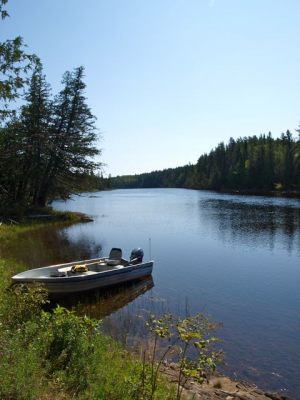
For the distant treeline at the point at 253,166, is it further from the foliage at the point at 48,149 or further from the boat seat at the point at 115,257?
the boat seat at the point at 115,257

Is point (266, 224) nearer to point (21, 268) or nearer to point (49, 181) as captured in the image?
point (49, 181)

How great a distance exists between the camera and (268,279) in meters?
19.5

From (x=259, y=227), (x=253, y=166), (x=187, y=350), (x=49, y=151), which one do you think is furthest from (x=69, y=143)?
(x=253, y=166)

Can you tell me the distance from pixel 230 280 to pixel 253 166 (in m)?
90.6

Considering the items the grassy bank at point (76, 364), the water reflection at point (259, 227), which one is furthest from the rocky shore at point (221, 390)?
the water reflection at point (259, 227)

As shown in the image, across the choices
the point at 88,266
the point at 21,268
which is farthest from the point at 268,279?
the point at 21,268

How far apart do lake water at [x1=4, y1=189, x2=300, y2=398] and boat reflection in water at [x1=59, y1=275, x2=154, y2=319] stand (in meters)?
0.09

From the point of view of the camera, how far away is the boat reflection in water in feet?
48.0

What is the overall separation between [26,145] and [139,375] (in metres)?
35.8

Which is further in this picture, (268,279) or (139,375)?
(268,279)

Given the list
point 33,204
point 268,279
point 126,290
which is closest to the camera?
point 126,290

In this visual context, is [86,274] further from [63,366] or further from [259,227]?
[259,227]

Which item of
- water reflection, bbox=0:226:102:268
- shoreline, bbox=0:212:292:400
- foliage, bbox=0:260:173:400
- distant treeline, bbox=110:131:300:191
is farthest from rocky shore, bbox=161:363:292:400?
distant treeline, bbox=110:131:300:191

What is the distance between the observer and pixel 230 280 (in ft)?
63.3
